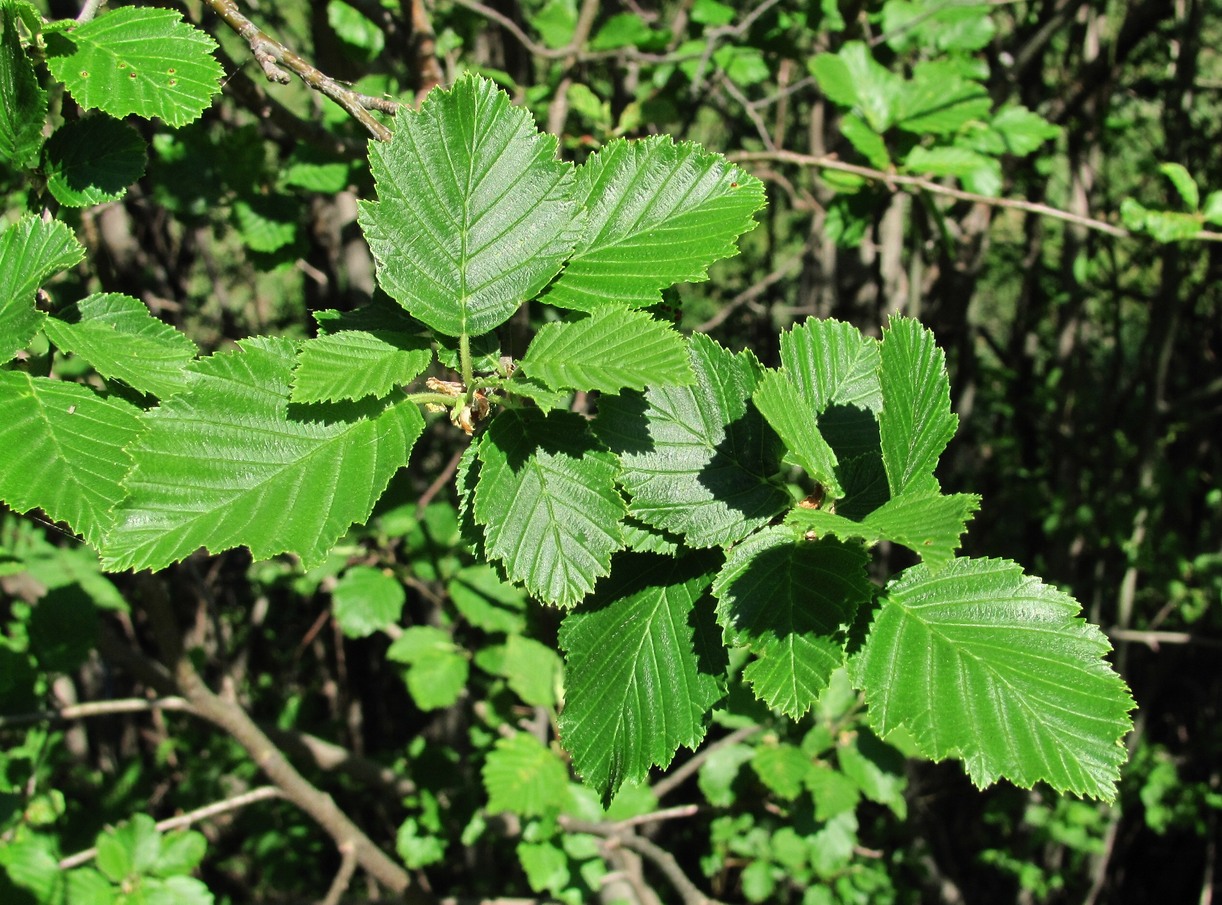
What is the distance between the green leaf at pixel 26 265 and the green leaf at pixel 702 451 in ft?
1.65

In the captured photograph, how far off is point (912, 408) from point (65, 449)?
2.44 feet

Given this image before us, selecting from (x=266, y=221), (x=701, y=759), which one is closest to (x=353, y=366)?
(x=266, y=221)

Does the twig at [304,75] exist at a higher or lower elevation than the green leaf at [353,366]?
higher

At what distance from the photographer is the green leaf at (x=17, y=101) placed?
866mm

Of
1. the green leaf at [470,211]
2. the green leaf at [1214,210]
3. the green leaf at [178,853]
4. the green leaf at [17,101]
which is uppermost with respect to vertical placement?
the green leaf at [1214,210]

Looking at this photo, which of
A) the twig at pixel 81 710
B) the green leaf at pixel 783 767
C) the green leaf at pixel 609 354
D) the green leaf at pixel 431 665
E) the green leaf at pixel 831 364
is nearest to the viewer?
the green leaf at pixel 609 354

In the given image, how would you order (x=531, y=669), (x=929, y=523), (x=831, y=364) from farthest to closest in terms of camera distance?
(x=531, y=669) < (x=831, y=364) < (x=929, y=523)

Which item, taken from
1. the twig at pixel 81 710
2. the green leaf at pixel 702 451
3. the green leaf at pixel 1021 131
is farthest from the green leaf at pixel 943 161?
the twig at pixel 81 710

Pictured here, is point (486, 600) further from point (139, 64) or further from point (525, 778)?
point (139, 64)

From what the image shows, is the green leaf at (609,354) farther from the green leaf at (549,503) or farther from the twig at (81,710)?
the twig at (81,710)

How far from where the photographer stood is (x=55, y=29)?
0.95 meters

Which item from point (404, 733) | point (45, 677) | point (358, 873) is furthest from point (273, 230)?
point (358, 873)

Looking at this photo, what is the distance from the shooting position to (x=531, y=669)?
2.12 meters

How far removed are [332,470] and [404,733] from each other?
3515 millimetres
